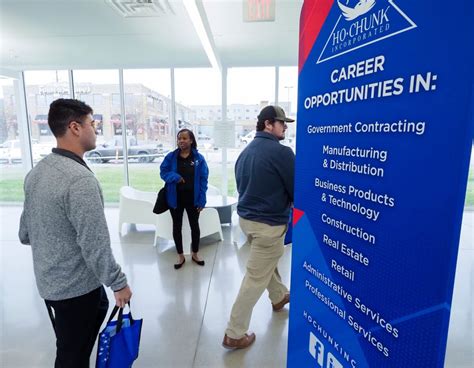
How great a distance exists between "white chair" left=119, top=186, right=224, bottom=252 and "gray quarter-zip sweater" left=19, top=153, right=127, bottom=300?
2.41m

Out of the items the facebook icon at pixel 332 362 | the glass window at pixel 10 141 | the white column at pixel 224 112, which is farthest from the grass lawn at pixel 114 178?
the facebook icon at pixel 332 362

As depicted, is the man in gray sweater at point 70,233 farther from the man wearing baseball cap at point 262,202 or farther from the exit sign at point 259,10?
the exit sign at point 259,10

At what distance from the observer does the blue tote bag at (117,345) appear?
1.39 metres

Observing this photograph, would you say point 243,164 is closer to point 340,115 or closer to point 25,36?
point 340,115

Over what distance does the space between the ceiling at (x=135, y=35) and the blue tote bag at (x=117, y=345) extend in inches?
101

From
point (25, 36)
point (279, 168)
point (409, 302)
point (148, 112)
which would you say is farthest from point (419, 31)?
point (148, 112)

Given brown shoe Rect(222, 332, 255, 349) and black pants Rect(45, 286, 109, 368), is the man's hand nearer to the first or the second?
black pants Rect(45, 286, 109, 368)

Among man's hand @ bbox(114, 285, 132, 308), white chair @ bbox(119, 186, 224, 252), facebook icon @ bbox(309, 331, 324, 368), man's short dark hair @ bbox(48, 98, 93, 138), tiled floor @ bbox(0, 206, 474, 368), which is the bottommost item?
tiled floor @ bbox(0, 206, 474, 368)

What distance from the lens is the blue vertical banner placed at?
0.66 m

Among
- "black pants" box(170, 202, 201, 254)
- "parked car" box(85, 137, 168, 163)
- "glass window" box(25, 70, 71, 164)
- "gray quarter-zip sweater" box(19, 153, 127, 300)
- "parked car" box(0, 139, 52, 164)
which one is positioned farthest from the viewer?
"parked car" box(0, 139, 52, 164)

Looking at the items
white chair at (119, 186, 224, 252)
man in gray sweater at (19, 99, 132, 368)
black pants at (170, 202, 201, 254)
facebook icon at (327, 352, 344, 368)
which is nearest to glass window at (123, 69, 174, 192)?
white chair at (119, 186, 224, 252)

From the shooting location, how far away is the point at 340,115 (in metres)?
0.98

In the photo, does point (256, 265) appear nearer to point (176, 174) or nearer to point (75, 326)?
point (75, 326)

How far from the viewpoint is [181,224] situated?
3467 mm
